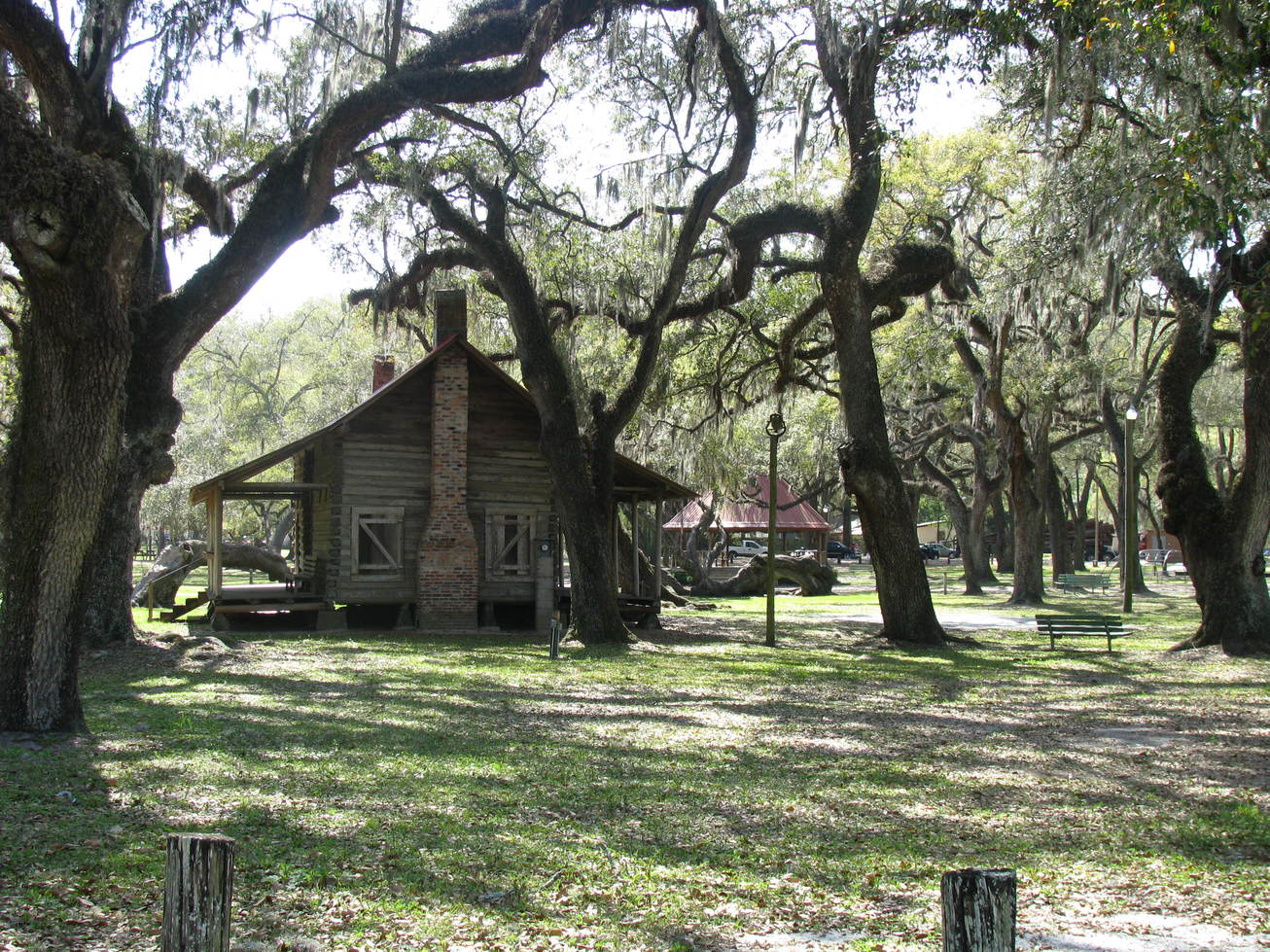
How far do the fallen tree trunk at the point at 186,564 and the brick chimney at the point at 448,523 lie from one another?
20.0 feet

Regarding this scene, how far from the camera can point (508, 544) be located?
21453mm

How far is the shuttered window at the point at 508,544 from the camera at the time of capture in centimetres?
2128

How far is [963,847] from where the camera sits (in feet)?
19.3

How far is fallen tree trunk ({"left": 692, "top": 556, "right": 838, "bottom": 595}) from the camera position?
3566cm

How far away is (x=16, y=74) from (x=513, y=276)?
24.6ft

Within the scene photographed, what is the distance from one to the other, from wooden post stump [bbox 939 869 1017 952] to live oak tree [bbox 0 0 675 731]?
7.43 meters

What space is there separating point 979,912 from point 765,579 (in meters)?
32.4

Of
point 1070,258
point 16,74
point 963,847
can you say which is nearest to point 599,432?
point 1070,258

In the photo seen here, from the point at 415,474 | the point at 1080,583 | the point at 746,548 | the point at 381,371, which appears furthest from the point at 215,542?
the point at 746,548

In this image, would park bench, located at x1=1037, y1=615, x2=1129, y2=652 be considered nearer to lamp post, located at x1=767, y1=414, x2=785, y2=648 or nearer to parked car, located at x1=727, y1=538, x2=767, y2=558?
lamp post, located at x1=767, y1=414, x2=785, y2=648

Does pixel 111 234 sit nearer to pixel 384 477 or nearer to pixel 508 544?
pixel 384 477

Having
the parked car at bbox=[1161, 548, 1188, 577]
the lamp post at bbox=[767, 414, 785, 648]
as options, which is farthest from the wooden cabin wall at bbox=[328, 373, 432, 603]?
the parked car at bbox=[1161, 548, 1188, 577]

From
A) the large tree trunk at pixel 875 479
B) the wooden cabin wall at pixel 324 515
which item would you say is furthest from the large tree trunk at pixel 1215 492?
the wooden cabin wall at pixel 324 515

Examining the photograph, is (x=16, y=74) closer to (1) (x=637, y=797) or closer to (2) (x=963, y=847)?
(1) (x=637, y=797)
